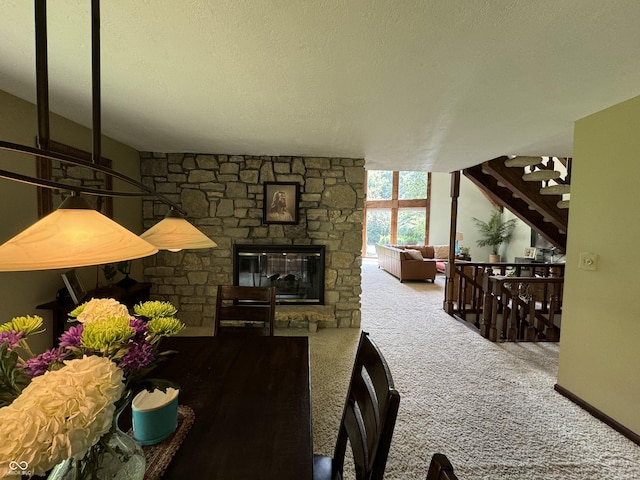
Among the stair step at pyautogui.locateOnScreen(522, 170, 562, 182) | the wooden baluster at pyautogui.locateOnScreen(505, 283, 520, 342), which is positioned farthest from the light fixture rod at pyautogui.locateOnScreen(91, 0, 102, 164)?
the stair step at pyautogui.locateOnScreen(522, 170, 562, 182)

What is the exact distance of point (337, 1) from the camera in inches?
43.0

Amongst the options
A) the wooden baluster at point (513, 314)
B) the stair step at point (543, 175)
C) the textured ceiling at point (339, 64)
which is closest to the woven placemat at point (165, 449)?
the textured ceiling at point (339, 64)

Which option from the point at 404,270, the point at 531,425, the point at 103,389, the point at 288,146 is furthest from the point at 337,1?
the point at 404,270

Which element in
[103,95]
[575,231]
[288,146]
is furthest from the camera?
[288,146]

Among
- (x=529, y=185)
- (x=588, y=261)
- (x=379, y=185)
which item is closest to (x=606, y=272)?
(x=588, y=261)

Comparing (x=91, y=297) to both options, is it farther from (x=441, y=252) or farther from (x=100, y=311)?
(x=441, y=252)

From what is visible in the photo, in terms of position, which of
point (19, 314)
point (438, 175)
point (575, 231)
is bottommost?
point (19, 314)

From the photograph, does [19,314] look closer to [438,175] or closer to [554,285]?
[554,285]

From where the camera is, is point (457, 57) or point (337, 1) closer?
point (337, 1)

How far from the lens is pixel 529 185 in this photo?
384 cm

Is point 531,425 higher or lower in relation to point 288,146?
lower

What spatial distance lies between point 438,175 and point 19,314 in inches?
399

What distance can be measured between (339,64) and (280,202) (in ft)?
7.00

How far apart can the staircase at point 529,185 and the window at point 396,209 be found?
563 centimetres
